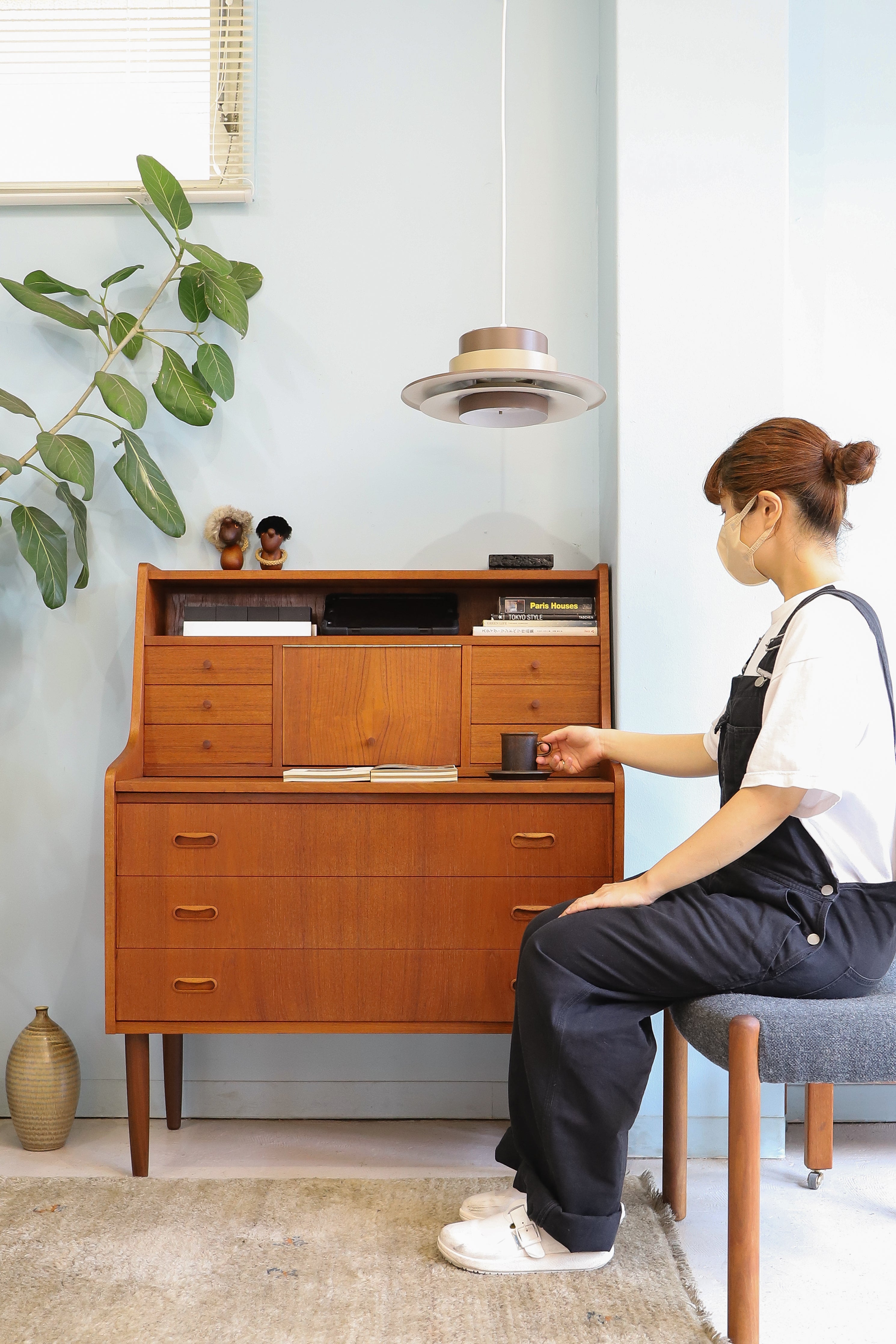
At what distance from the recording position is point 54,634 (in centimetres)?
255

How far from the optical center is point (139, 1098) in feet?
6.91

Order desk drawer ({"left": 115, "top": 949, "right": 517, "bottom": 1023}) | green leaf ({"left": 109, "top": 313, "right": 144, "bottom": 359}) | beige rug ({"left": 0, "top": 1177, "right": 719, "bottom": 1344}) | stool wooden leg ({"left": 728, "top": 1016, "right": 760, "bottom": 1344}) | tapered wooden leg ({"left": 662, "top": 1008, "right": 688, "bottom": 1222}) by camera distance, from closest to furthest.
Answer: stool wooden leg ({"left": 728, "top": 1016, "right": 760, "bottom": 1344})
beige rug ({"left": 0, "top": 1177, "right": 719, "bottom": 1344})
tapered wooden leg ({"left": 662, "top": 1008, "right": 688, "bottom": 1222})
desk drawer ({"left": 115, "top": 949, "right": 517, "bottom": 1023})
green leaf ({"left": 109, "top": 313, "right": 144, "bottom": 359})

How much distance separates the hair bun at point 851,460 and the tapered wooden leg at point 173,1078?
186cm

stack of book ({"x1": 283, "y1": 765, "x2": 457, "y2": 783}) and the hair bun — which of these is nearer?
the hair bun

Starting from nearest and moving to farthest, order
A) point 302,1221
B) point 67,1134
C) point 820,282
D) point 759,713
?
1. point 759,713
2. point 302,1221
3. point 67,1134
4. point 820,282

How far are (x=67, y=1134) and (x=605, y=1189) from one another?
4.28ft

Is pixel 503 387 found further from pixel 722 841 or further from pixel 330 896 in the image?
pixel 330 896

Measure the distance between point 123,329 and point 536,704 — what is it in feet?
4.25

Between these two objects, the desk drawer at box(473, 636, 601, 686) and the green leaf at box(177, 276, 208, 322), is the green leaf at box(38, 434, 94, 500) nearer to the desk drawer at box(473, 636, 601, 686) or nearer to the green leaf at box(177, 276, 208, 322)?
the green leaf at box(177, 276, 208, 322)

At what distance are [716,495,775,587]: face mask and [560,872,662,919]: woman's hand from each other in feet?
1.74

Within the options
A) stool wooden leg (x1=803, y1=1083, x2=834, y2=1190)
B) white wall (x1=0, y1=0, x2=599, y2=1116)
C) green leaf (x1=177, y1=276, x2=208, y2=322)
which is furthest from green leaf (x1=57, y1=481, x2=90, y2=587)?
stool wooden leg (x1=803, y1=1083, x2=834, y2=1190)

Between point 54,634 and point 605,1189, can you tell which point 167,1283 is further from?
point 54,634

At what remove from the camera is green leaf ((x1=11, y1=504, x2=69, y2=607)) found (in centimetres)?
228

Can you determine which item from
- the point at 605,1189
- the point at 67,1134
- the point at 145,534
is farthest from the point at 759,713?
the point at 67,1134
